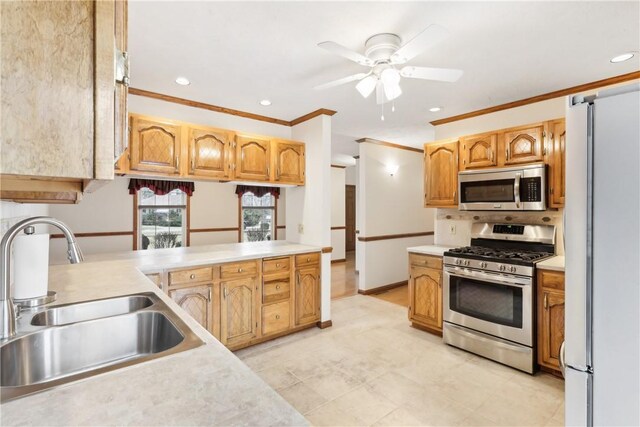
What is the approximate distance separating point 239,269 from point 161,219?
255 centimetres

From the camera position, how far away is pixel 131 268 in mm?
2117

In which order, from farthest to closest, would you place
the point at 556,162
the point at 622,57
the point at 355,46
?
the point at 556,162
the point at 622,57
the point at 355,46

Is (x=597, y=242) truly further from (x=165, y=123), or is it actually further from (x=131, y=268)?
(x=165, y=123)

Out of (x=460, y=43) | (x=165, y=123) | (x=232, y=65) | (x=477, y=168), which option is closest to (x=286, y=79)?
(x=232, y=65)

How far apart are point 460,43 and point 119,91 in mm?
2222

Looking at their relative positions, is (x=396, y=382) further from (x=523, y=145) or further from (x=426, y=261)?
(x=523, y=145)

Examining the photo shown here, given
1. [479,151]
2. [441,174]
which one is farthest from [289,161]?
[479,151]

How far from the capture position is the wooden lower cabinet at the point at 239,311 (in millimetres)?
2814

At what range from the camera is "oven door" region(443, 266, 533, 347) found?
254 cm

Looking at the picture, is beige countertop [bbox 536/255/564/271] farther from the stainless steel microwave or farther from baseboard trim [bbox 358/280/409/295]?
baseboard trim [bbox 358/280/409/295]

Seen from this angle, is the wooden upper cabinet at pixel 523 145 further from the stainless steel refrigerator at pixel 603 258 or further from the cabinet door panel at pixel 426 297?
the stainless steel refrigerator at pixel 603 258

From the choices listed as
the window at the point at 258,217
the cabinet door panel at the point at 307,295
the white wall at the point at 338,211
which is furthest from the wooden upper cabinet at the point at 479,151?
the white wall at the point at 338,211

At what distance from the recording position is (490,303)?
276 centimetres

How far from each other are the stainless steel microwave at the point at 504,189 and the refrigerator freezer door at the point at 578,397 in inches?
84.7
